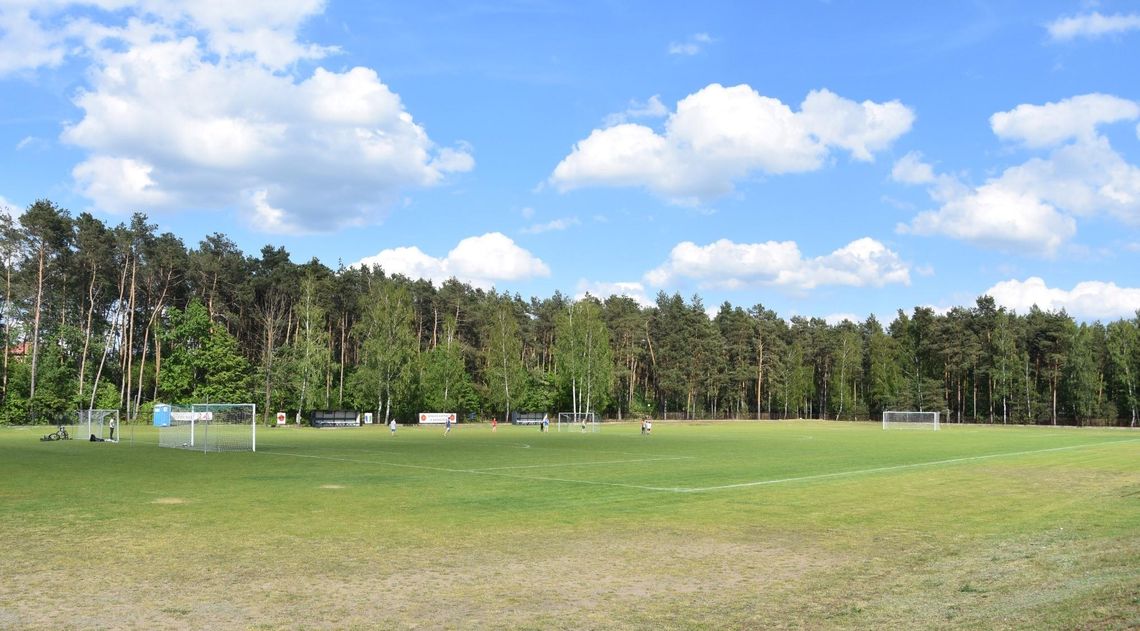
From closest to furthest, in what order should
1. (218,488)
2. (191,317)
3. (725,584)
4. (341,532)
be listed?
(725,584) → (341,532) → (218,488) → (191,317)

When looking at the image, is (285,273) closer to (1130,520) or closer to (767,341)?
(767,341)

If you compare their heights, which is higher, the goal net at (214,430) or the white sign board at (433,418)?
the goal net at (214,430)

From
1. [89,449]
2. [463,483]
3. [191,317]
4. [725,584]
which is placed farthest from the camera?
[191,317]

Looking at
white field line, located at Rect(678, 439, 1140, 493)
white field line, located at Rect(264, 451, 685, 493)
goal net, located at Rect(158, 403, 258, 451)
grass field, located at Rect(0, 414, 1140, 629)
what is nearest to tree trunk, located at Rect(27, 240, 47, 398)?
goal net, located at Rect(158, 403, 258, 451)

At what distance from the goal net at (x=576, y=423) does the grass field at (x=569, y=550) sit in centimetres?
5715

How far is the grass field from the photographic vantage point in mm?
9531

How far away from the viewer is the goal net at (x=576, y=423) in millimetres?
86250

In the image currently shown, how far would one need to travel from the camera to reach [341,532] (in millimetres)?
15859

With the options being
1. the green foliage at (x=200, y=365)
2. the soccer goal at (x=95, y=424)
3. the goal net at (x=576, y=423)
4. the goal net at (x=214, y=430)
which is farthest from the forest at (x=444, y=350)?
the goal net at (x=214, y=430)

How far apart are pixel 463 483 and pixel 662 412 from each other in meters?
118

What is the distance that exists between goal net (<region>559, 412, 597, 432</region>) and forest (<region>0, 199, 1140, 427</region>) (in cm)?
1002

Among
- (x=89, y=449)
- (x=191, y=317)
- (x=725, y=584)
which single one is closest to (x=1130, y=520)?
(x=725, y=584)

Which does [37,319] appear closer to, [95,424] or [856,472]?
[95,424]

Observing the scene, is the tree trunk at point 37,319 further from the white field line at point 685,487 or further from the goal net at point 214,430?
the white field line at point 685,487
